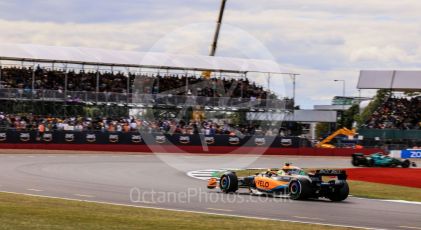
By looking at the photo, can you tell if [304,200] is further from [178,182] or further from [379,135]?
[379,135]

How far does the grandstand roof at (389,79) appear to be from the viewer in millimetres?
72562

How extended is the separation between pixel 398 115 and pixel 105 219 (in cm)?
5302

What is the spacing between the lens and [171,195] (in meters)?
22.1

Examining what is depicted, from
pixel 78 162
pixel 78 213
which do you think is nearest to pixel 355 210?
pixel 78 213

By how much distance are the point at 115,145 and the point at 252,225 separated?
1412 inches

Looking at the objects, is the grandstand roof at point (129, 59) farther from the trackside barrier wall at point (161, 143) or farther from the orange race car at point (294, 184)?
the orange race car at point (294, 184)

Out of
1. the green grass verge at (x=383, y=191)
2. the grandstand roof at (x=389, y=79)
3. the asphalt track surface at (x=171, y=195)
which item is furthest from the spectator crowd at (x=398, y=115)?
the green grass verge at (x=383, y=191)

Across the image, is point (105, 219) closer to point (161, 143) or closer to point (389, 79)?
point (161, 143)

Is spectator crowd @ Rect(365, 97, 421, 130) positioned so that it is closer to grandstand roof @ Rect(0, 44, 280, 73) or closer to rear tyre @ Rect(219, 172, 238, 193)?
grandstand roof @ Rect(0, 44, 280, 73)

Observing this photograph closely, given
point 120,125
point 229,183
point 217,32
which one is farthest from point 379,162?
point 217,32

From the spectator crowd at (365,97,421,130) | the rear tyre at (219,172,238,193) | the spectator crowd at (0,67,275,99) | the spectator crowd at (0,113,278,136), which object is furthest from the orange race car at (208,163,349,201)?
the spectator crowd at (365,97,421,130)

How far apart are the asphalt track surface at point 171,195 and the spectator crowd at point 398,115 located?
32.1 meters

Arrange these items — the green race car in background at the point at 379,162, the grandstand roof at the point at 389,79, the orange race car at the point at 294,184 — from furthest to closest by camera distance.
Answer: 1. the grandstand roof at the point at 389,79
2. the green race car in background at the point at 379,162
3. the orange race car at the point at 294,184

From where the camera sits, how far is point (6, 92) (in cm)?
5066
